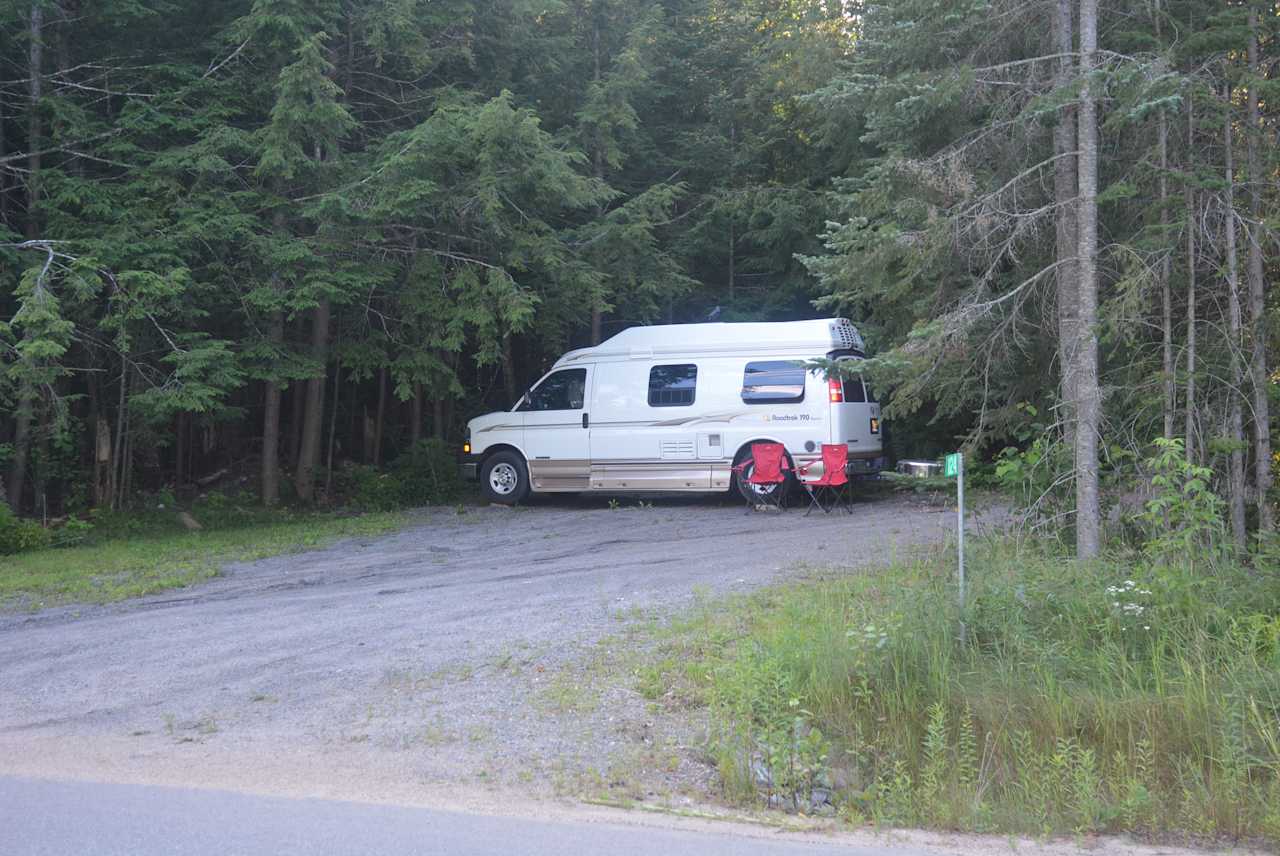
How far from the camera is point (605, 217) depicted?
19.2 meters

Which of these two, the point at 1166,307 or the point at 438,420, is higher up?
the point at 1166,307

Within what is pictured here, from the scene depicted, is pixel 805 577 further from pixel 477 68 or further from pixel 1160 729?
pixel 477 68

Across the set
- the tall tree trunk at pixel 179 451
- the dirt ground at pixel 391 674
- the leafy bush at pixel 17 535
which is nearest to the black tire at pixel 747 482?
the dirt ground at pixel 391 674

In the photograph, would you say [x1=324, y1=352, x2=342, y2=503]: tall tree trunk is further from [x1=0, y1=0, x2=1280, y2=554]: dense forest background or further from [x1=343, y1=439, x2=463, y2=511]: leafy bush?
[x1=0, y1=0, x2=1280, y2=554]: dense forest background

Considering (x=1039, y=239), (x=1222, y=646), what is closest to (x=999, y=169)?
(x=1039, y=239)

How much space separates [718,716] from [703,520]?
356 inches

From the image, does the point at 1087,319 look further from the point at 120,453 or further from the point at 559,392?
the point at 120,453

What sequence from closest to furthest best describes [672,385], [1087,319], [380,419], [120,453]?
1. [1087,319]
2. [672,385]
3. [120,453]
4. [380,419]

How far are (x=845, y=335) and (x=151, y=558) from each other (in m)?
9.74

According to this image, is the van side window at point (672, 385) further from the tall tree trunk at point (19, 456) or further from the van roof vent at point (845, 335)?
the tall tree trunk at point (19, 456)

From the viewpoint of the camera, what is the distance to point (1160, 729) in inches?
249

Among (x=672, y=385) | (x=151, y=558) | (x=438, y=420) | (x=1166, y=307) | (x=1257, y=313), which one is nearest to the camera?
(x=1257, y=313)

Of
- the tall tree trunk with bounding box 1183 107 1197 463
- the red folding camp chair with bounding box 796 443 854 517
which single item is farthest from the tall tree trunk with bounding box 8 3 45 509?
the tall tree trunk with bounding box 1183 107 1197 463

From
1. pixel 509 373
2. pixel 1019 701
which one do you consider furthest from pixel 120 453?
pixel 1019 701
